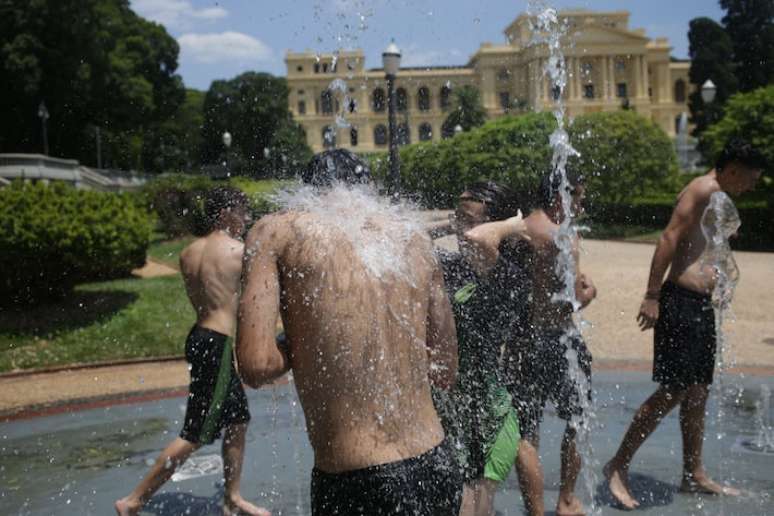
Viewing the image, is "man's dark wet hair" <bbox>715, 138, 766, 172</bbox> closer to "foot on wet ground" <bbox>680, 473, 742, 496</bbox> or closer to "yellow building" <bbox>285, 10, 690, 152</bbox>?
"foot on wet ground" <bbox>680, 473, 742, 496</bbox>

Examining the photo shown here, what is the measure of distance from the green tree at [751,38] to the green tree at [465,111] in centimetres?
2328

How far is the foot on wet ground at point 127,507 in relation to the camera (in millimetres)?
4098

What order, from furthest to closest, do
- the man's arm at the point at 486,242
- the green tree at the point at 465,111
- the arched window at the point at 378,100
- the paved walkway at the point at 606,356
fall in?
1. the arched window at the point at 378,100
2. the green tree at the point at 465,111
3. the paved walkway at the point at 606,356
4. the man's arm at the point at 486,242

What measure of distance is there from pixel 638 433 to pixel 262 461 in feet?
7.82

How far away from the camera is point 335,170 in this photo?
2514 millimetres

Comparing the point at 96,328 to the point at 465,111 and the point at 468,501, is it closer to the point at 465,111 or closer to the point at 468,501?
the point at 468,501

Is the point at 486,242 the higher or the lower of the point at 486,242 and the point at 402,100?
the lower

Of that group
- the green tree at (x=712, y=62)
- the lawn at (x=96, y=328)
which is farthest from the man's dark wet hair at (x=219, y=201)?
the green tree at (x=712, y=62)

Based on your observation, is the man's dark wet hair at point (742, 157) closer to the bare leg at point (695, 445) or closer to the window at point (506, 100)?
the bare leg at point (695, 445)

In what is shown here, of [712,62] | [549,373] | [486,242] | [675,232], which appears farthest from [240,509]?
[712,62]

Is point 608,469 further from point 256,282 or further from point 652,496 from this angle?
point 256,282

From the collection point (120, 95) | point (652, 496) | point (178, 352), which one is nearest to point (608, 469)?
point (652, 496)

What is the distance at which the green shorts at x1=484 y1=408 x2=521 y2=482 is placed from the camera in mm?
3336

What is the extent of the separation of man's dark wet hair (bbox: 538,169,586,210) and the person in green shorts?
0.72m
